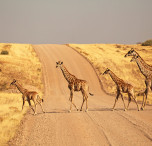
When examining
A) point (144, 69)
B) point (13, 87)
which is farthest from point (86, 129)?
point (13, 87)

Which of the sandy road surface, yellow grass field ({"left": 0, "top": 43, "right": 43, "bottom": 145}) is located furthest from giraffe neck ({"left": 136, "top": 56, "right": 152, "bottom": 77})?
yellow grass field ({"left": 0, "top": 43, "right": 43, "bottom": 145})

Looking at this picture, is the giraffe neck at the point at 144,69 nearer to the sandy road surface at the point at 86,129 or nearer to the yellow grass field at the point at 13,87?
the sandy road surface at the point at 86,129

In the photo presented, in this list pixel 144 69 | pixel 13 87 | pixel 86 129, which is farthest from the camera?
pixel 13 87

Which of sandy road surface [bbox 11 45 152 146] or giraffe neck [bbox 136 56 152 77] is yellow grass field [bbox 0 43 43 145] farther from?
giraffe neck [bbox 136 56 152 77]

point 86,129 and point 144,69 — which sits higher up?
point 144,69

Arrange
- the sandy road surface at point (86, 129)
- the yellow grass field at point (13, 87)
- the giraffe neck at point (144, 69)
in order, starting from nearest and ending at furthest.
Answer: the sandy road surface at point (86, 129) → the yellow grass field at point (13, 87) → the giraffe neck at point (144, 69)

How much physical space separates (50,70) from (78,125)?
2950 centimetres

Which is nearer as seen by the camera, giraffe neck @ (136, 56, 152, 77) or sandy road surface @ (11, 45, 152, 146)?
sandy road surface @ (11, 45, 152, 146)

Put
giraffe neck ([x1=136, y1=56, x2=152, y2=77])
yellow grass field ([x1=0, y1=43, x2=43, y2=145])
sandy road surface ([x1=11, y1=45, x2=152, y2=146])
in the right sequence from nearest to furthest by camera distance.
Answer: sandy road surface ([x1=11, y1=45, x2=152, y2=146]) < yellow grass field ([x1=0, y1=43, x2=43, y2=145]) < giraffe neck ([x1=136, y1=56, x2=152, y2=77])

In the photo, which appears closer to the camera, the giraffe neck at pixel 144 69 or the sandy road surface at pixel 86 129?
the sandy road surface at pixel 86 129

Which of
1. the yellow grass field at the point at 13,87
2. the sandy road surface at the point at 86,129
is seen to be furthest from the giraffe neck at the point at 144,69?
the yellow grass field at the point at 13,87

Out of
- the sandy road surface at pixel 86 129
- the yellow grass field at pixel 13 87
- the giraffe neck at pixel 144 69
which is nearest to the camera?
the sandy road surface at pixel 86 129

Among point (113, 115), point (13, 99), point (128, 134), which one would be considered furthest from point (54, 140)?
point (13, 99)

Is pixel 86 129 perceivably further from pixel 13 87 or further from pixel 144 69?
pixel 13 87
